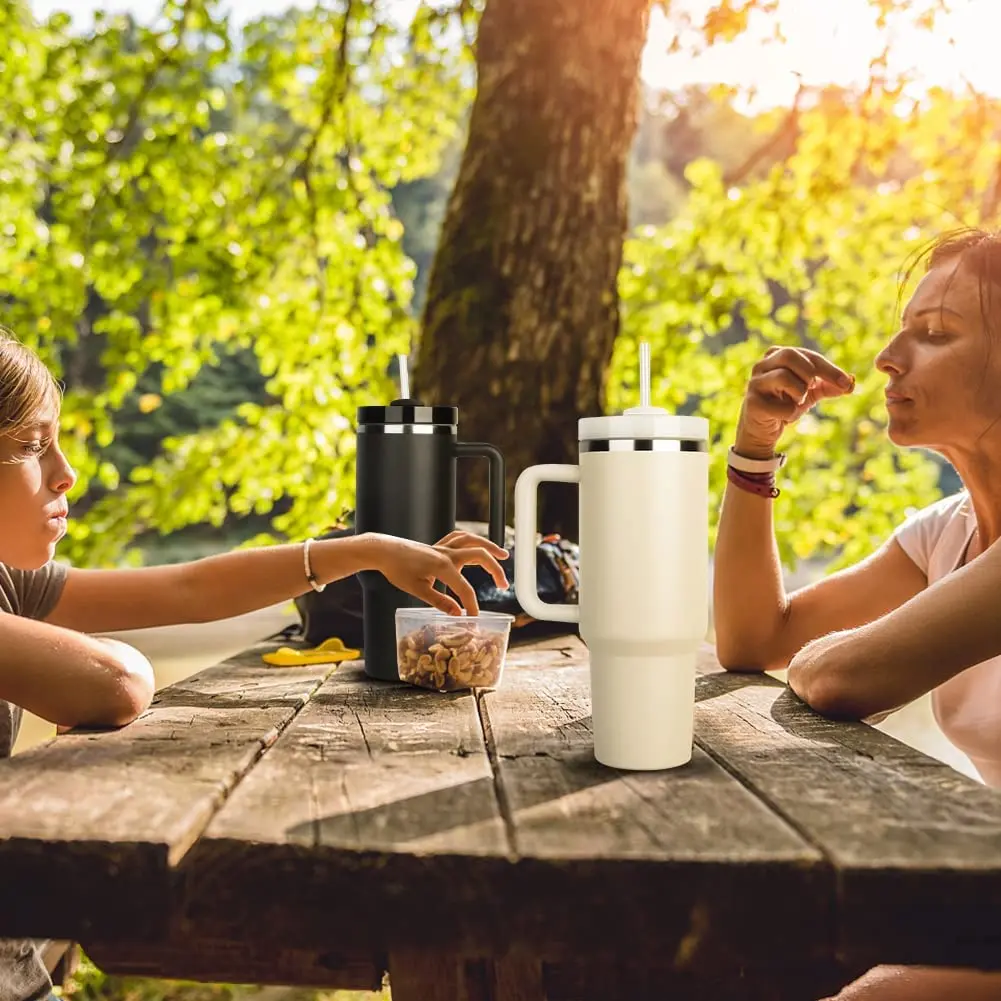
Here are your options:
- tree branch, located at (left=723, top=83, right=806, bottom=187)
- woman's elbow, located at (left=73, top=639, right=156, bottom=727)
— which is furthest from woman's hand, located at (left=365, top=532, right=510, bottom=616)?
tree branch, located at (left=723, top=83, right=806, bottom=187)

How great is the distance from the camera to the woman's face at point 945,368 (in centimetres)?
136

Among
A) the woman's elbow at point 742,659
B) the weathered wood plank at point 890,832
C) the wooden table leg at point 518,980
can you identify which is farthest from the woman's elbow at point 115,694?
the woman's elbow at point 742,659

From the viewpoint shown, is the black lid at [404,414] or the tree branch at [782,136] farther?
the tree branch at [782,136]

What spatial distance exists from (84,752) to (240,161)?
4010 mm

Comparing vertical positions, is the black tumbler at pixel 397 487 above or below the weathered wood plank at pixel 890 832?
above

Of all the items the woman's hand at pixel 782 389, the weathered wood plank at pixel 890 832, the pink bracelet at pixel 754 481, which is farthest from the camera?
the pink bracelet at pixel 754 481

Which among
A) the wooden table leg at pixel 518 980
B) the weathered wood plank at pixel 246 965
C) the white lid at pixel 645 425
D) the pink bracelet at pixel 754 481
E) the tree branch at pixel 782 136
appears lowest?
the wooden table leg at pixel 518 980

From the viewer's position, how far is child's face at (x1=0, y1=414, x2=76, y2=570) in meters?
1.22

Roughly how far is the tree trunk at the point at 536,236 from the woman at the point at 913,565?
1.37m

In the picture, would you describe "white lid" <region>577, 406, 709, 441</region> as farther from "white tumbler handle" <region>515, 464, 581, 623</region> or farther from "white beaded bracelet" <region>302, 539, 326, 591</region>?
"white beaded bracelet" <region>302, 539, 326, 591</region>

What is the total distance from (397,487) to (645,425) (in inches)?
20.7

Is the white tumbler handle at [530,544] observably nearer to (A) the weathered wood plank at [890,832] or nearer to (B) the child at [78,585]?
(A) the weathered wood plank at [890,832]

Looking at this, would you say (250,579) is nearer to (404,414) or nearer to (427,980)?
(404,414)

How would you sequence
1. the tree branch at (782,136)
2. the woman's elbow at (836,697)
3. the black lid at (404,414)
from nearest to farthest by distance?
the woman's elbow at (836,697), the black lid at (404,414), the tree branch at (782,136)
